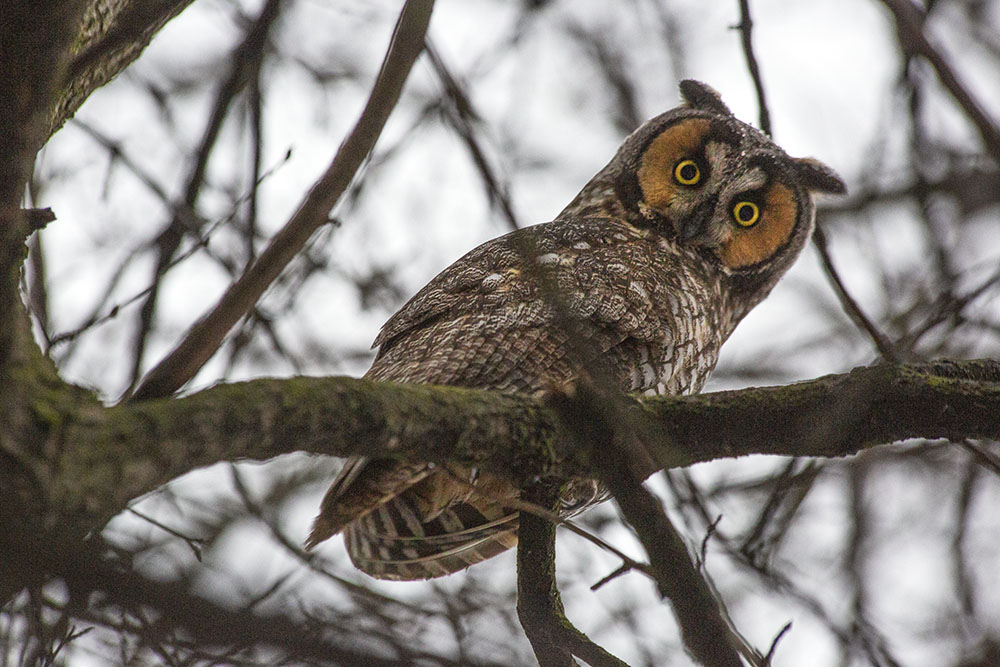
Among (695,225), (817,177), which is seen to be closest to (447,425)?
(695,225)

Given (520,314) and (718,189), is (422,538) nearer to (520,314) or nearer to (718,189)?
(520,314)

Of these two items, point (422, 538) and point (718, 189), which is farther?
point (718, 189)

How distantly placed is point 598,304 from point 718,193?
1030 mm

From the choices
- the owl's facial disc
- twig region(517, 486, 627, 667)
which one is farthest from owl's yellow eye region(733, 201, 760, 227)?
twig region(517, 486, 627, 667)

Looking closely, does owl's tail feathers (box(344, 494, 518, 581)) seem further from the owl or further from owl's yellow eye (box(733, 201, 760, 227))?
owl's yellow eye (box(733, 201, 760, 227))

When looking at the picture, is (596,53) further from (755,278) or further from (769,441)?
(769,441)

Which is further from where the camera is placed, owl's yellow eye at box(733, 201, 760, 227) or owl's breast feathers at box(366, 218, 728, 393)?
owl's yellow eye at box(733, 201, 760, 227)

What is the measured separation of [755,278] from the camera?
3826 mm

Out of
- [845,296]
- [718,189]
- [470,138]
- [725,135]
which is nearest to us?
[845,296]

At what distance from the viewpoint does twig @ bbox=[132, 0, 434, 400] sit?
171cm

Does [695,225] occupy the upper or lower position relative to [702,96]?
lower

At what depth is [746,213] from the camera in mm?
3730

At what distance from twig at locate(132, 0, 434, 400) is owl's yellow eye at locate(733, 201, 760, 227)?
1.86 meters

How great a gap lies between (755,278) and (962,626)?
1899 millimetres
